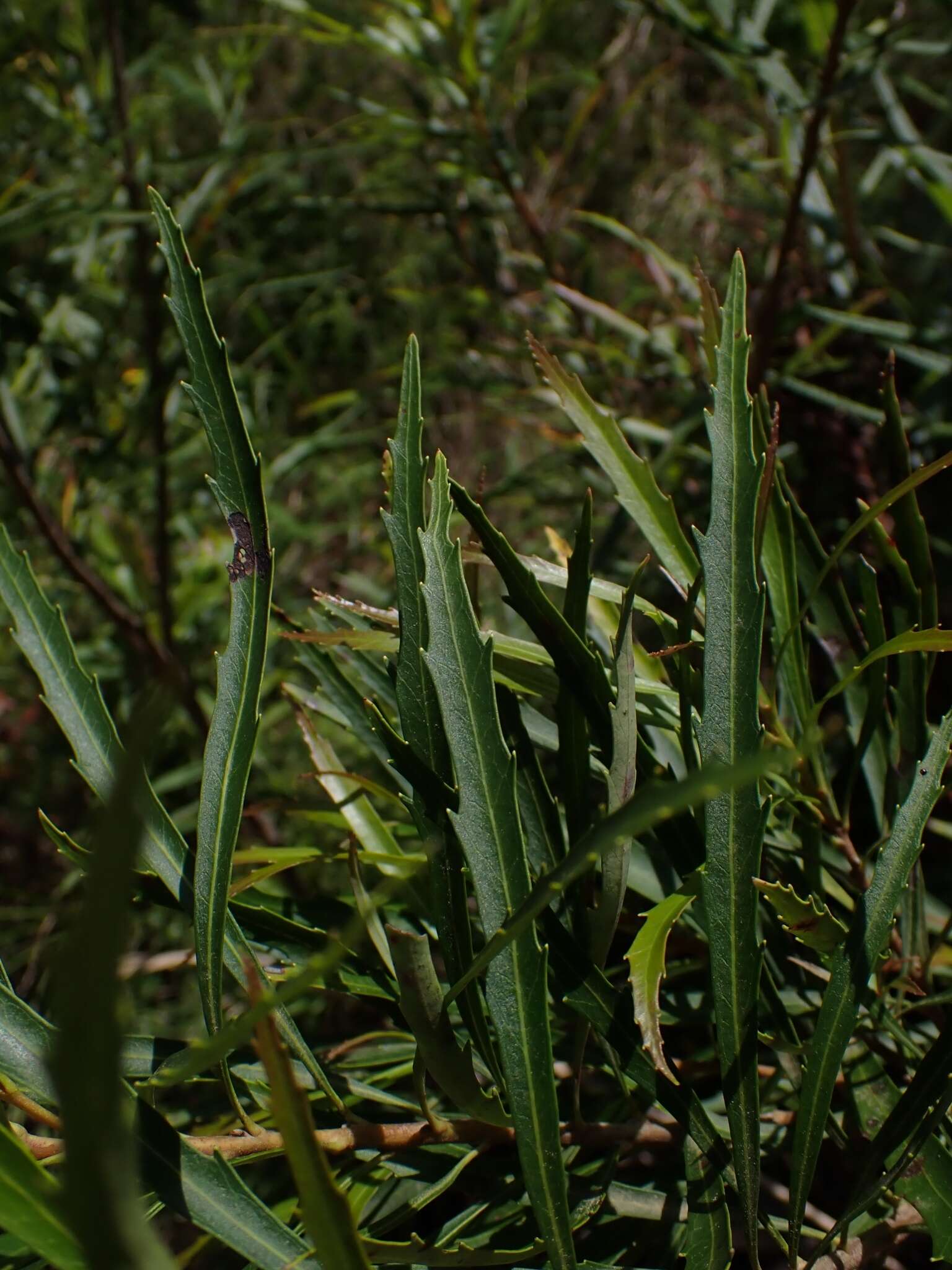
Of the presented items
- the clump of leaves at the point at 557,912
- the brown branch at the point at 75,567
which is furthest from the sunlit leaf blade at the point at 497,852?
the brown branch at the point at 75,567

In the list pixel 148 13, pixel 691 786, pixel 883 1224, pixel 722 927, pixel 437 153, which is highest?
pixel 148 13

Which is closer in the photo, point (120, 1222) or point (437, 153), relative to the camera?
point (120, 1222)

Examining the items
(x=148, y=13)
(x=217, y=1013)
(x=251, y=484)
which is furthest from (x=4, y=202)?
(x=217, y=1013)

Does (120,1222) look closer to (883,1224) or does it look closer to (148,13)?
(883,1224)

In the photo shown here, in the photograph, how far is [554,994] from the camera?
15.5 inches

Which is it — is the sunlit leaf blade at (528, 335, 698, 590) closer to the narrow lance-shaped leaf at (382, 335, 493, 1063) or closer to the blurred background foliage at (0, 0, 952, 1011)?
the narrow lance-shaped leaf at (382, 335, 493, 1063)

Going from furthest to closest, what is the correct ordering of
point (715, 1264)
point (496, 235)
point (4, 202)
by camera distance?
point (496, 235) < point (4, 202) < point (715, 1264)

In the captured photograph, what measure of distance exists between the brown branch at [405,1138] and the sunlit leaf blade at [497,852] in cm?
7

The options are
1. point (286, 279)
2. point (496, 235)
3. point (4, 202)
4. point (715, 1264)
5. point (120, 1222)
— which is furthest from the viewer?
point (496, 235)

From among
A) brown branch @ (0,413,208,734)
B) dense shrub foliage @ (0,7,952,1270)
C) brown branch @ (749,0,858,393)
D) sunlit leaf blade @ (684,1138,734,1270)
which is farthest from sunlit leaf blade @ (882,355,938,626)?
brown branch @ (0,413,208,734)

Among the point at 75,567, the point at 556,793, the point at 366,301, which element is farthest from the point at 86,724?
the point at 366,301

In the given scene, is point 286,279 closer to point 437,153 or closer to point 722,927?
point 437,153

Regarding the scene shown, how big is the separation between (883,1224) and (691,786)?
304 mm

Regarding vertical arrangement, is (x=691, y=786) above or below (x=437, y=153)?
below
